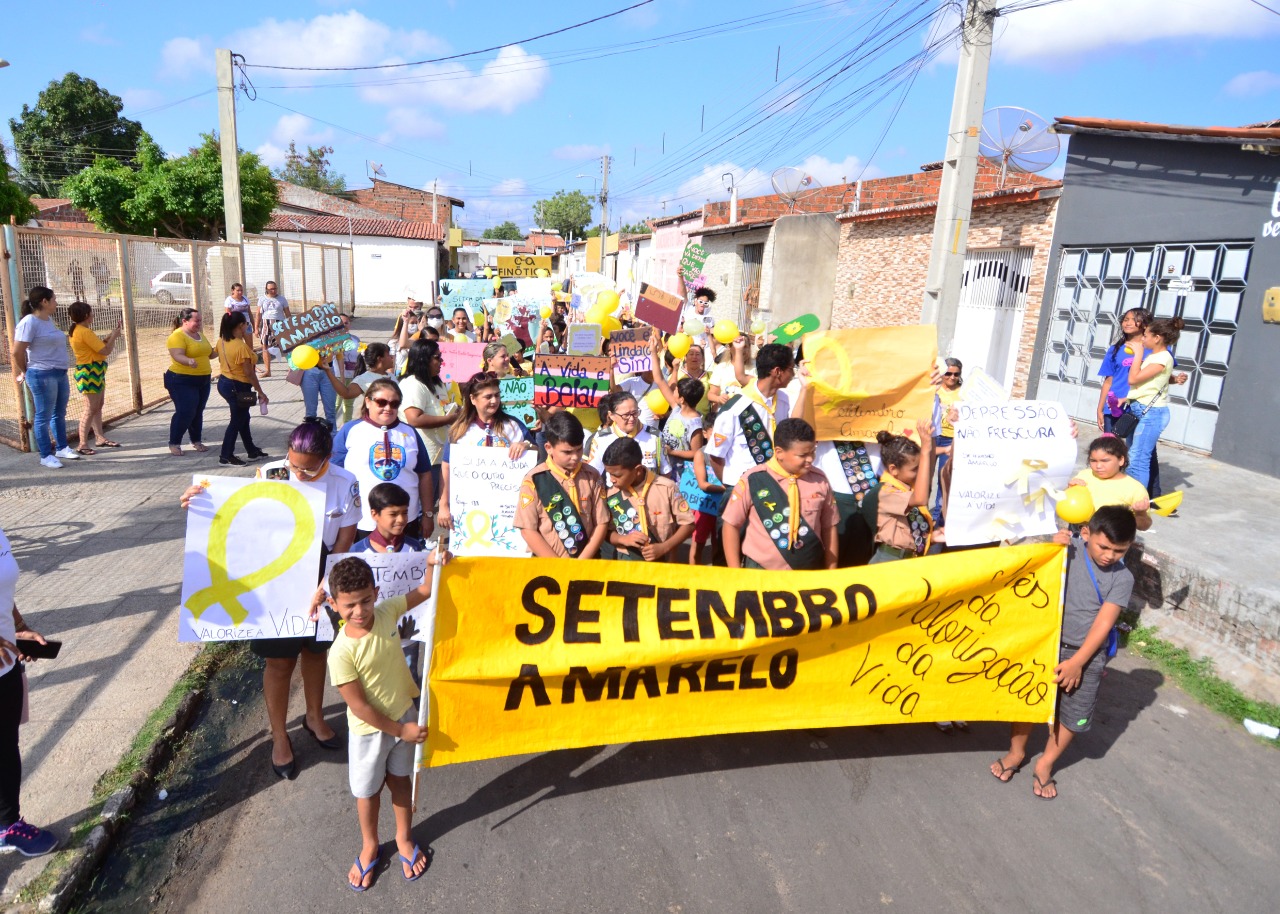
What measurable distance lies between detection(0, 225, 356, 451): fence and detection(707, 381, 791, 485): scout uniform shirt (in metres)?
7.74

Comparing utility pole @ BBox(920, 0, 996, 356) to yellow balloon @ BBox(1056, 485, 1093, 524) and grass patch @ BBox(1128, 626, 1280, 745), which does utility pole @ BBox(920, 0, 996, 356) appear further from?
yellow balloon @ BBox(1056, 485, 1093, 524)

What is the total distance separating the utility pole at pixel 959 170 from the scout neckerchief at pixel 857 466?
15.4ft

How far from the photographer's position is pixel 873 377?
5.00 metres

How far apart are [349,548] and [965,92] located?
821 centimetres

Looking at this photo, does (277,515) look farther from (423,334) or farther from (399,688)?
(423,334)

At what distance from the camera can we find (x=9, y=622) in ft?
9.96

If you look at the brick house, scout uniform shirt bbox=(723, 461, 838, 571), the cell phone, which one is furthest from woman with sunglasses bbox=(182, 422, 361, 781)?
the brick house

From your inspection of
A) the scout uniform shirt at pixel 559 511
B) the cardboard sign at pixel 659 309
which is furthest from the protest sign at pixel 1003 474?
the cardboard sign at pixel 659 309

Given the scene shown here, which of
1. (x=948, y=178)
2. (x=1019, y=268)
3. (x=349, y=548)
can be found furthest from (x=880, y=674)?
(x=1019, y=268)

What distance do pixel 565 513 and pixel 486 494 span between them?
79 cm

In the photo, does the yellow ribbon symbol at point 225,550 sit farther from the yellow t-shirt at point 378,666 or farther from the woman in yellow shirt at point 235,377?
the woman in yellow shirt at point 235,377

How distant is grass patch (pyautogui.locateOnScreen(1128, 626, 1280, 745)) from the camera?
4.62 m

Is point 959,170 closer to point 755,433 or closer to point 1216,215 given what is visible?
point 1216,215

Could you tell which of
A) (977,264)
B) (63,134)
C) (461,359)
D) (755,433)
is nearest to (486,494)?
(755,433)
